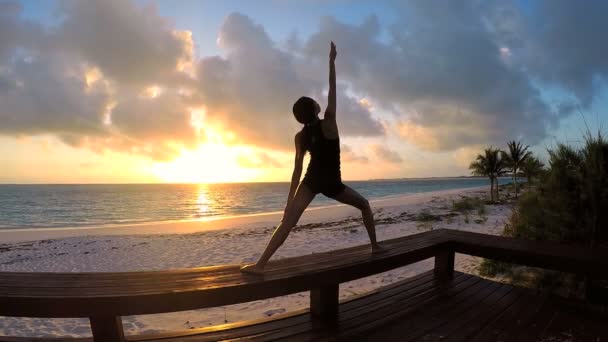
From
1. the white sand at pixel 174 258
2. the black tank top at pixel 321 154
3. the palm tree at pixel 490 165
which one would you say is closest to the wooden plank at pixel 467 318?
the black tank top at pixel 321 154

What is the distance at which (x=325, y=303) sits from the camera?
303 cm

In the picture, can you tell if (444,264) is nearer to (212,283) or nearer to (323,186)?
(323,186)

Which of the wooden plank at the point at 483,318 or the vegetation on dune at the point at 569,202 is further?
the vegetation on dune at the point at 569,202

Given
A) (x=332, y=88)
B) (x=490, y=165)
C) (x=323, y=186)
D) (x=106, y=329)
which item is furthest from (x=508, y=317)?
(x=490, y=165)

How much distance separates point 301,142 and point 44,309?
223cm

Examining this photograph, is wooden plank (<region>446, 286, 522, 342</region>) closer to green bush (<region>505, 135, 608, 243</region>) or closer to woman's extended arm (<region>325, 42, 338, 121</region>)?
green bush (<region>505, 135, 608, 243</region>)

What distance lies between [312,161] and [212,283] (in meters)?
1.33

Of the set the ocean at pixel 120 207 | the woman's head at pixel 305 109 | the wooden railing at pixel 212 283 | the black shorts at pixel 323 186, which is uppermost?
the woman's head at pixel 305 109

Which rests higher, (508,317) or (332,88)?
(332,88)

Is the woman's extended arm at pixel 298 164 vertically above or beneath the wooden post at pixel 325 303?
above

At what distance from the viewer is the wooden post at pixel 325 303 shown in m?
3.03

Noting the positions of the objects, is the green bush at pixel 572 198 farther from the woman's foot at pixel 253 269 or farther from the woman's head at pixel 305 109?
the woman's foot at pixel 253 269

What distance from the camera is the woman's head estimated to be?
2670 millimetres

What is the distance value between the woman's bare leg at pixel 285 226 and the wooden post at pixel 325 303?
676 millimetres
